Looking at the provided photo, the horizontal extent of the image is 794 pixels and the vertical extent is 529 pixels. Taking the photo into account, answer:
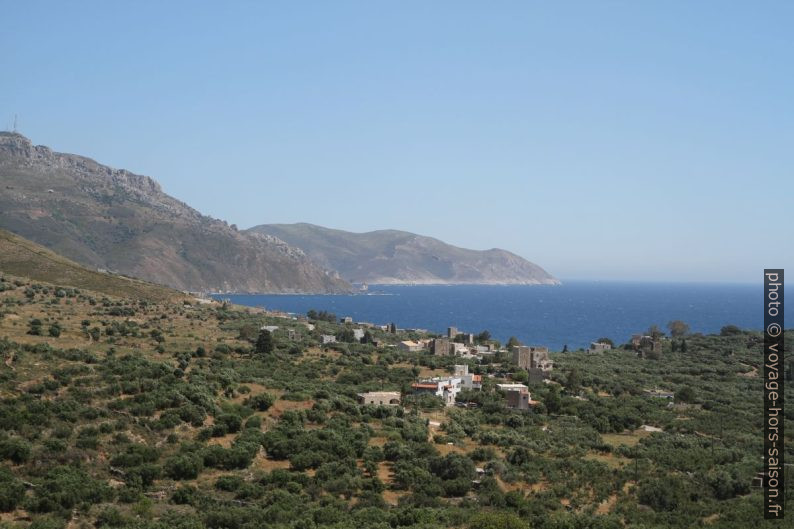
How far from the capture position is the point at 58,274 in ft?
238

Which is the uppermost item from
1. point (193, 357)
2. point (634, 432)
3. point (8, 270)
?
point (8, 270)

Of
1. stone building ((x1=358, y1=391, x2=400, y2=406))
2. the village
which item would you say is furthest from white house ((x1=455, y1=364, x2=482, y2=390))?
stone building ((x1=358, y1=391, x2=400, y2=406))

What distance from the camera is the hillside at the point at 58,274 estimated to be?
70.6 m

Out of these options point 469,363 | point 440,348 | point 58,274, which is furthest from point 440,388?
point 58,274

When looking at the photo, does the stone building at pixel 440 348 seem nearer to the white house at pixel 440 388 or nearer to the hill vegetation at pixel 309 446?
the hill vegetation at pixel 309 446

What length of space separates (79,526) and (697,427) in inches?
1322

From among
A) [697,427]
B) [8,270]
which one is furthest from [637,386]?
[8,270]

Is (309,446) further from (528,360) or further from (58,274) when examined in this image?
(58,274)

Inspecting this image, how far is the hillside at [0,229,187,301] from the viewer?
70.6m

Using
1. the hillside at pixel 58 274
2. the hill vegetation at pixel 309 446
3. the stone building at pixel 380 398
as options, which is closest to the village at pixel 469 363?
the stone building at pixel 380 398

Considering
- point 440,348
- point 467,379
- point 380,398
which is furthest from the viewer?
point 440,348

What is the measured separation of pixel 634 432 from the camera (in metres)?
39.1

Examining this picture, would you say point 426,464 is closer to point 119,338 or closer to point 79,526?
point 79,526

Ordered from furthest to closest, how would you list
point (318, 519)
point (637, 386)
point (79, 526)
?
point (637, 386), point (318, 519), point (79, 526)
